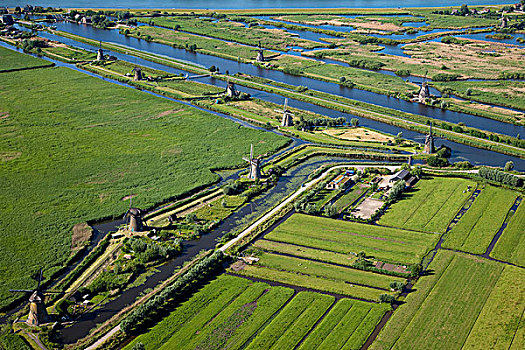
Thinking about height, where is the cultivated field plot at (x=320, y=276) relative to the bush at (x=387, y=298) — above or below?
below

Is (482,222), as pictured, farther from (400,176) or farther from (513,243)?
(400,176)

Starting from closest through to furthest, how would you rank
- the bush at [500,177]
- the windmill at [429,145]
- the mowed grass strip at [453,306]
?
the mowed grass strip at [453,306], the bush at [500,177], the windmill at [429,145]

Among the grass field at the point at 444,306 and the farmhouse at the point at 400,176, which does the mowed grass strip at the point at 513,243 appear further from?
the farmhouse at the point at 400,176

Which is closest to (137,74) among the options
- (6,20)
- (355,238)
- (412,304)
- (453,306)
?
(355,238)

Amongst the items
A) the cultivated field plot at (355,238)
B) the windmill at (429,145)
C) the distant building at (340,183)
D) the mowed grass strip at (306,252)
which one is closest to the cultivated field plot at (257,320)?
the mowed grass strip at (306,252)

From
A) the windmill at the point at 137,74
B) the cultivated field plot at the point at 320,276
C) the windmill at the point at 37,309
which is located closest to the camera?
the windmill at the point at 37,309

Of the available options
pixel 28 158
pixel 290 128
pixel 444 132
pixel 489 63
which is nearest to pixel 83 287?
pixel 28 158

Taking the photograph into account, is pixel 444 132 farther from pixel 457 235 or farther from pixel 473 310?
pixel 473 310
